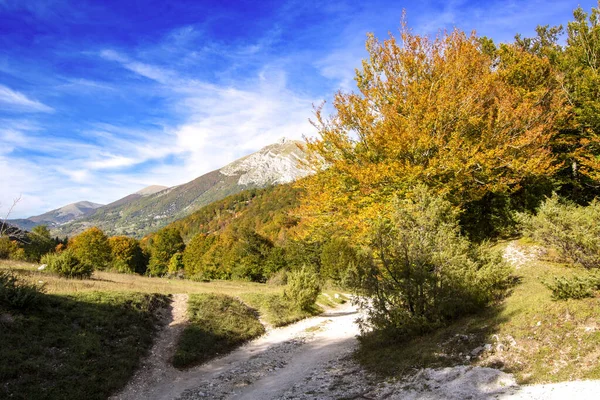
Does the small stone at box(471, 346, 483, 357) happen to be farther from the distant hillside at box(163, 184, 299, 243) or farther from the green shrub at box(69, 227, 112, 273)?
the distant hillside at box(163, 184, 299, 243)

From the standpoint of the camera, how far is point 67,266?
2294 cm

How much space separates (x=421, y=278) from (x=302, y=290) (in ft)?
49.5

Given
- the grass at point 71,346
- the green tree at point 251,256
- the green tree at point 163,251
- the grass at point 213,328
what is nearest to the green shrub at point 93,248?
the green tree at point 163,251

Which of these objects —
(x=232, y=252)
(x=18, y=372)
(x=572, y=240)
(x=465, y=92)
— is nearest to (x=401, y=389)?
(x=572, y=240)

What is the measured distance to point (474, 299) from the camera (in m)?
10.3

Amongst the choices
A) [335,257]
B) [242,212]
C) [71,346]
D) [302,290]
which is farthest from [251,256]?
[242,212]

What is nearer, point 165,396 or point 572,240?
point 572,240

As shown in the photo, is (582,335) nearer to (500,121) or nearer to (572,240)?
(572,240)

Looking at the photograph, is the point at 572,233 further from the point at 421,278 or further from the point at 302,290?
the point at 302,290

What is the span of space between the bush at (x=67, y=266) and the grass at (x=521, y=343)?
70.9 feet

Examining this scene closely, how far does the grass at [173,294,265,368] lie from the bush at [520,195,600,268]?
44.9ft

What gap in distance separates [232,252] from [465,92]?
5764 cm

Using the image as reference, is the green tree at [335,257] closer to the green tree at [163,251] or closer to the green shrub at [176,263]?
the green shrub at [176,263]

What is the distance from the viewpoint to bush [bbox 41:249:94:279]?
22672 millimetres
